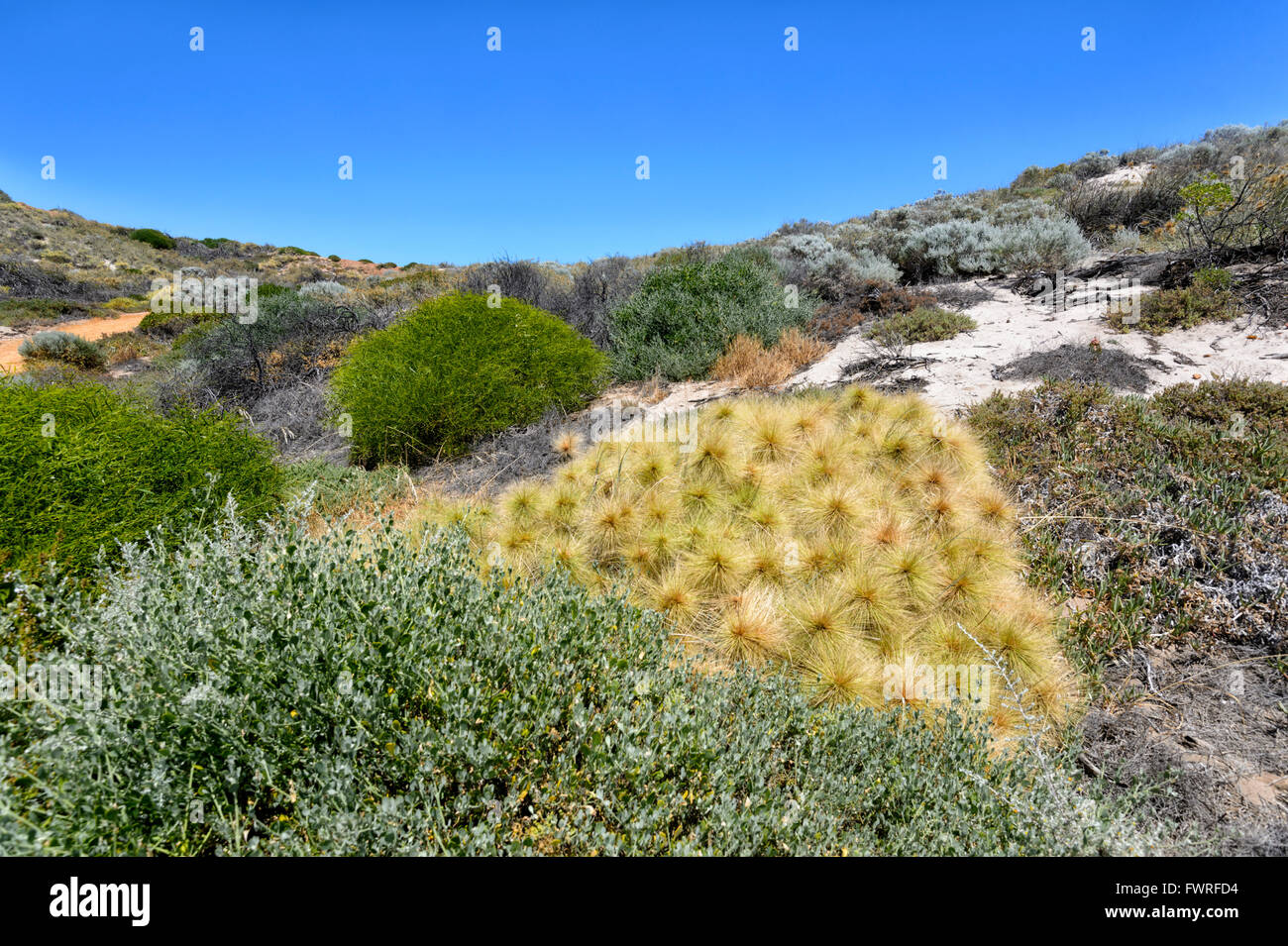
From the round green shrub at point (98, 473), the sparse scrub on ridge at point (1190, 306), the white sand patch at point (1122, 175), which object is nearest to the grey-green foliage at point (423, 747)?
the round green shrub at point (98, 473)

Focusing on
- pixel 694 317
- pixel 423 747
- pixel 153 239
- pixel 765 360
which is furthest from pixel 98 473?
pixel 153 239

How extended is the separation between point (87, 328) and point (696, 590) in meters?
20.8

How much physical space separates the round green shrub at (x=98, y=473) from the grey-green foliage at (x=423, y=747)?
115 centimetres

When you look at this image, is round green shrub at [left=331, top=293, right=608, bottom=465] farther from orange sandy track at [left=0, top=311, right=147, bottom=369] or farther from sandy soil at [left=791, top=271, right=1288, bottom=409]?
orange sandy track at [left=0, top=311, right=147, bottom=369]

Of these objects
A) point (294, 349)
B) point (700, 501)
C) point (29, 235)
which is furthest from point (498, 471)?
point (29, 235)

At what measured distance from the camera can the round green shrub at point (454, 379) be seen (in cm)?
625

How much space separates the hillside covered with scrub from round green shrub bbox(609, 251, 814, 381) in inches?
5.8

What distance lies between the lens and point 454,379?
6.39 m

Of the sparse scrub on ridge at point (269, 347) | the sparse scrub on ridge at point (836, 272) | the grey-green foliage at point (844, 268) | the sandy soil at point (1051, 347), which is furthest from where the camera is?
the grey-green foliage at point (844, 268)

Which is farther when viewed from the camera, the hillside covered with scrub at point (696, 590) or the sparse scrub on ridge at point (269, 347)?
the sparse scrub on ridge at point (269, 347)

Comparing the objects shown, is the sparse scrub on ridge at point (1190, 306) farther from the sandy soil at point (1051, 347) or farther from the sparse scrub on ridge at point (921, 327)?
the sparse scrub on ridge at point (921, 327)

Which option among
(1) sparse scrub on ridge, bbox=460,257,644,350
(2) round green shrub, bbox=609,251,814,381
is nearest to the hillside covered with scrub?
(2) round green shrub, bbox=609,251,814,381

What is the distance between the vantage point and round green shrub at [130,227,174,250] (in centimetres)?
3256

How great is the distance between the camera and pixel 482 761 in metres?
1.57
